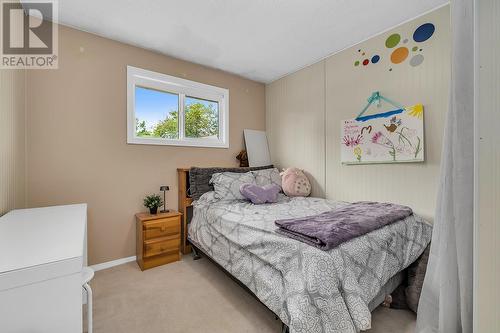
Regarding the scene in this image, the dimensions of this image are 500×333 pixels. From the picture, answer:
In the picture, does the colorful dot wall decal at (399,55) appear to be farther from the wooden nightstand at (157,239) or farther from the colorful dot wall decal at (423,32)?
the wooden nightstand at (157,239)

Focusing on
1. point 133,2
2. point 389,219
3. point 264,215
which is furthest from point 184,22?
point 389,219

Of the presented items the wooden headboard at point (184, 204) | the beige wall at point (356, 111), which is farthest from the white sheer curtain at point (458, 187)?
the wooden headboard at point (184, 204)

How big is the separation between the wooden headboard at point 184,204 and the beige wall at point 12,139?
4.86 ft

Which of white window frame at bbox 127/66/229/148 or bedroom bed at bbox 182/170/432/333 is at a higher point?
white window frame at bbox 127/66/229/148

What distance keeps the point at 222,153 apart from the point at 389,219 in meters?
2.36

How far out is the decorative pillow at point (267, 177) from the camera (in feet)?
10.0

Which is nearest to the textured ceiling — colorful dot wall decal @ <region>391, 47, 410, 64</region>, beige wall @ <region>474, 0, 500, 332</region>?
colorful dot wall decal @ <region>391, 47, 410, 64</region>

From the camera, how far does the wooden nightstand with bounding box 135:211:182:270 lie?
7.88 feet

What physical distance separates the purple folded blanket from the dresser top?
3.74ft

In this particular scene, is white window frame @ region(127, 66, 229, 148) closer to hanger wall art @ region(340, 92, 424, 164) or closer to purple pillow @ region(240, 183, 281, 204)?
purple pillow @ region(240, 183, 281, 204)

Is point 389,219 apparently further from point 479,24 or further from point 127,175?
point 127,175

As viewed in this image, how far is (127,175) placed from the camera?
2.63 m

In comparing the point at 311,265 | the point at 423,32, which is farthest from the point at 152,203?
the point at 423,32

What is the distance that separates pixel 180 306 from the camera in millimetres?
1809
